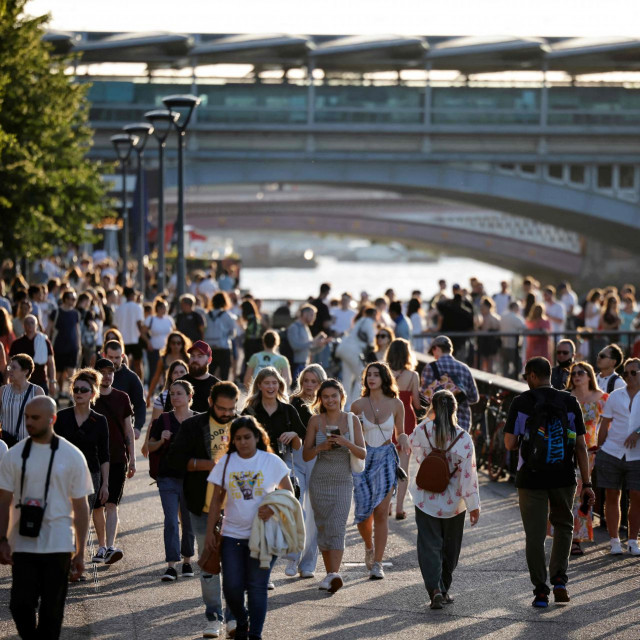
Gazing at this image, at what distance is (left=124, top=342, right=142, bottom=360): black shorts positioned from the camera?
20.2 metres

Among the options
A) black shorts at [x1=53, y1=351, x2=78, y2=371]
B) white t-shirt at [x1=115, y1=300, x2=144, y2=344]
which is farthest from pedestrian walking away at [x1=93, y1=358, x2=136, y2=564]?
white t-shirt at [x1=115, y1=300, x2=144, y2=344]

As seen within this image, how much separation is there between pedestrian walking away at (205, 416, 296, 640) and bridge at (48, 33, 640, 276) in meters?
49.3

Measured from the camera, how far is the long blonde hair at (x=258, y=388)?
9.61 m

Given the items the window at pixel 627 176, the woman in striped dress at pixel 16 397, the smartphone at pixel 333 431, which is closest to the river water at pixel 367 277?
the window at pixel 627 176

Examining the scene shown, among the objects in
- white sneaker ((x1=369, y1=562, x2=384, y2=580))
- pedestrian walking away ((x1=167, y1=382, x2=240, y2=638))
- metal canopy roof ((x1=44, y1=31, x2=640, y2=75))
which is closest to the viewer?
pedestrian walking away ((x1=167, y1=382, x2=240, y2=638))

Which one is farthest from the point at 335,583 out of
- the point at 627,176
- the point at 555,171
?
the point at 555,171

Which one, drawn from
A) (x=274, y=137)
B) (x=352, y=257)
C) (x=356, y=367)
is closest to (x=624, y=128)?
(x=274, y=137)

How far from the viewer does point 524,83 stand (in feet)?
204

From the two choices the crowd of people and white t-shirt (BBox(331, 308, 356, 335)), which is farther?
white t-shirt (BBox(331, 308, 356, 335))

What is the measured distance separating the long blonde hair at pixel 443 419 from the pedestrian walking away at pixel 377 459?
3.68 ft

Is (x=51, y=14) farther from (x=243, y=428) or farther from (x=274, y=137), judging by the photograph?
(x=274, y=137)

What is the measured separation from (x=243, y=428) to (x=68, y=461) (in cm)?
93

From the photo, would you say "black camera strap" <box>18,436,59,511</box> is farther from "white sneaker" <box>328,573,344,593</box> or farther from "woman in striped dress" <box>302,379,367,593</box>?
"white sneaker" <box>328,573,344,593</box>

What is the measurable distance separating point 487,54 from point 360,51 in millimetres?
5289
